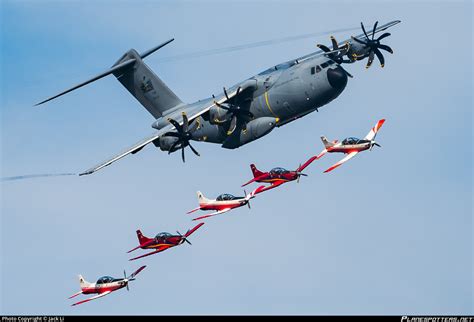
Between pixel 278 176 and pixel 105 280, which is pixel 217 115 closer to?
pixel 278 176

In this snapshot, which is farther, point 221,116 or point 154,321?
point 221,116

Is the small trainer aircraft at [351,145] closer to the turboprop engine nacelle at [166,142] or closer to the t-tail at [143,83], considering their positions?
the turboprop engine nacelle at [166,142]

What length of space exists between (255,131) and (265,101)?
202 centimetres

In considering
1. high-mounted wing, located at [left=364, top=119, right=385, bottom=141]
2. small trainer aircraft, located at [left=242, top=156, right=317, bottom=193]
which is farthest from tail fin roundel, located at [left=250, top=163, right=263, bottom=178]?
high-mounted wing, located at [left=364, top=119, right=385, bottom=141]

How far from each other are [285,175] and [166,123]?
1015cm

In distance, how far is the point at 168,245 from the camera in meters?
70.6

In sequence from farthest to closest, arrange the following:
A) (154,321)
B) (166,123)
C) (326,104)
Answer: (166,123), (326,104), (154,321)

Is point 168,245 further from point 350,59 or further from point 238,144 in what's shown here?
point 350,59

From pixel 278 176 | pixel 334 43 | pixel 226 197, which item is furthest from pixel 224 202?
pixel 334 43

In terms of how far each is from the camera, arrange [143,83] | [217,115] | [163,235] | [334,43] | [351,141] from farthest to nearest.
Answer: [143,83]
[163,235]
[217,115]
[351,141]
[334,43]

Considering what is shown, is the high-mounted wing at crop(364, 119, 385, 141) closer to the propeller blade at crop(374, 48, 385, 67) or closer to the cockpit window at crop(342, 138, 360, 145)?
the cockpit window at crop(342, 138, 360, 145)

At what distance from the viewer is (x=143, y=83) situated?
79625mm

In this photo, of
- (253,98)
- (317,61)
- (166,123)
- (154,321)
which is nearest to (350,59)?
(317,61)

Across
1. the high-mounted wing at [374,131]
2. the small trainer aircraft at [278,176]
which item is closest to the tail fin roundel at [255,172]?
the small trainer aircraft at [278,176]
